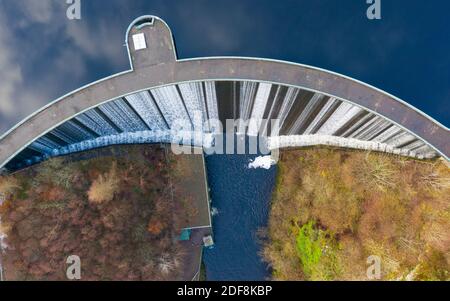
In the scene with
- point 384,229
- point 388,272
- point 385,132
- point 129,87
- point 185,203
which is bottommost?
point 388,272

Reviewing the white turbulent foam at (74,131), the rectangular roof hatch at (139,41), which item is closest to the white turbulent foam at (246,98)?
the rectangular roof hatch at (139,41)

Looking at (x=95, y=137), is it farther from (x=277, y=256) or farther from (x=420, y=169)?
(x=420, y=169)

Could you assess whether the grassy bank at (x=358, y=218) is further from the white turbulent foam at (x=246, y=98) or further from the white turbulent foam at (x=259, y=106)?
the white turbulent foam at (x=246, y=98)

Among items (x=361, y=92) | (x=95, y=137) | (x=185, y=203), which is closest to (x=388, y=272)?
(x=361, y=92)

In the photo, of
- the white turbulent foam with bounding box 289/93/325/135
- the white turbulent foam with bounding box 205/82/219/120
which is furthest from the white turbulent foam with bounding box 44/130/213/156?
the white turbulent foam with bounding box 289/93/325/135

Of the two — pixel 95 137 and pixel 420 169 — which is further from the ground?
pixel 95 137
